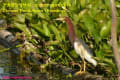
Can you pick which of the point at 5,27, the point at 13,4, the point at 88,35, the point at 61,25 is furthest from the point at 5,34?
the point at 88,35

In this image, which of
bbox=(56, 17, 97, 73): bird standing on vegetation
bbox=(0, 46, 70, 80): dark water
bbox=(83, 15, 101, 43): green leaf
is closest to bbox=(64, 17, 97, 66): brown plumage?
bbox=(56, 17, 97, 73): bird standing on vegetation

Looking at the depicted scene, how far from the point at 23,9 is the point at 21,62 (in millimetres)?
1251

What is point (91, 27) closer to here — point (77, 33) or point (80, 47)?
point (80, 47)

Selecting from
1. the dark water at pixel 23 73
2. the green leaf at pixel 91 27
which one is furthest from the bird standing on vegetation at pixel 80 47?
the dark water at pixel 23 73

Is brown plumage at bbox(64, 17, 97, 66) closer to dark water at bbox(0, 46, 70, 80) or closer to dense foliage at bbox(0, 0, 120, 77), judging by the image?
dense foliage at bbox(0, 0, 120, 77)

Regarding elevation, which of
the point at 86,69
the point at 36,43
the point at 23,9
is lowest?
the point at 86,69

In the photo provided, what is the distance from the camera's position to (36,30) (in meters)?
4.32

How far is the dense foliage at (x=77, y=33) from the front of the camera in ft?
11.6

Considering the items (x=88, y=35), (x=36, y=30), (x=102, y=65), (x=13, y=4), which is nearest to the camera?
(x=102, y=65)

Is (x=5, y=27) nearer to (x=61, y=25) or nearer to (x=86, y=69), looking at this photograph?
(x=61, y=25)

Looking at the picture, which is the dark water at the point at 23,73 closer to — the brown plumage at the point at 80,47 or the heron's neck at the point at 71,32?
the brown plumage at the point at 80,47

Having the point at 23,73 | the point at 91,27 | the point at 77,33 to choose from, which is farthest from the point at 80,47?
the point at 23,73

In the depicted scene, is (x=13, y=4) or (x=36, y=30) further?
(x=13, y=4)

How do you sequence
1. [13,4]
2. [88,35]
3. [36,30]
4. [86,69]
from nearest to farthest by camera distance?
[86,69] < [88,35] < [36,30] < [13,4]
